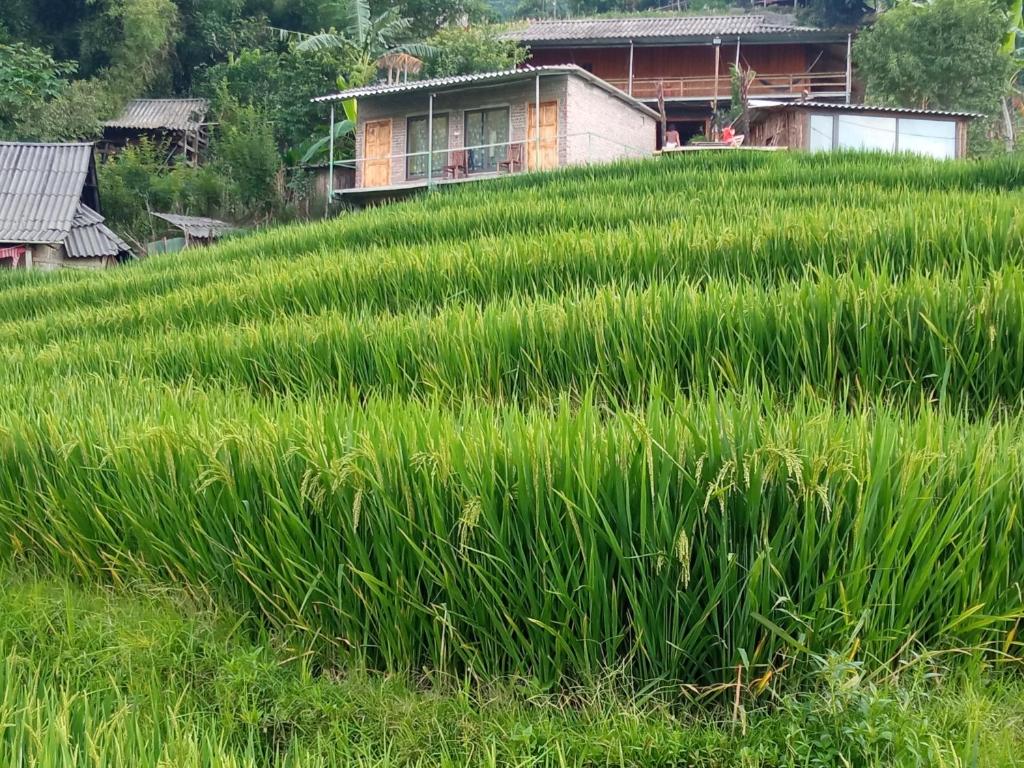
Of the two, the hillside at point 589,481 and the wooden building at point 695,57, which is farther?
the wooden building at point 695,57

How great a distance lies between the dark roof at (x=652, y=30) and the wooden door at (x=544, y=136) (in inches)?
357

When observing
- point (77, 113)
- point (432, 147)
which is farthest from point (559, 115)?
point (77, 113)

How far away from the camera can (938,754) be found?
143 centimetres

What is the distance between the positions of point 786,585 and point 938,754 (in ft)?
1.40

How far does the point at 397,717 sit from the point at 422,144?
2022 centimetres

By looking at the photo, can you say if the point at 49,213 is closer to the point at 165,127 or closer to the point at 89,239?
the point at 89,239

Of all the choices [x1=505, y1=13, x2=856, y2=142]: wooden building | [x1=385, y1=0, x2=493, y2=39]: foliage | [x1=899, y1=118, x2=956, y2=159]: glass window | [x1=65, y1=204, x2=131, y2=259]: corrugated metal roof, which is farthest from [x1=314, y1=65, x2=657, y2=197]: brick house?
[x1=385, y1=0, x2=493, y2=39]: foliage

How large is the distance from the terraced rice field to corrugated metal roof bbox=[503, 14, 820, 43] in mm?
24436

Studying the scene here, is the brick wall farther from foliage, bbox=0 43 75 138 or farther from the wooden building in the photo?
foliage, bbox=0 43 75 138

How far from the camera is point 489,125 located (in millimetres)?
19922

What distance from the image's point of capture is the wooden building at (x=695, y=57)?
26.8m

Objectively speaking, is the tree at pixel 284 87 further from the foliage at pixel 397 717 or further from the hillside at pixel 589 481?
the foliage at pixel 397 717

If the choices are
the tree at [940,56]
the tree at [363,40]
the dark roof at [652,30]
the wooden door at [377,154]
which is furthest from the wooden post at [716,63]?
the wooden door at [377,154]

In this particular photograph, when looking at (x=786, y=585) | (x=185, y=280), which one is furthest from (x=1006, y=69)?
(x=786, y=585)
